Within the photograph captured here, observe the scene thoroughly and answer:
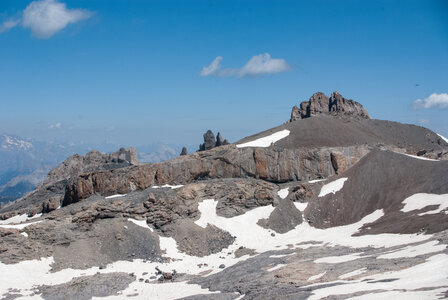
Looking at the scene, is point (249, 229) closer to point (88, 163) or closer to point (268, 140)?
point (268, 140)

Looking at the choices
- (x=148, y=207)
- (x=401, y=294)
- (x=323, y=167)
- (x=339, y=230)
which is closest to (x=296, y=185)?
(x=323, y=167)

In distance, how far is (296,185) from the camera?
71250 mm

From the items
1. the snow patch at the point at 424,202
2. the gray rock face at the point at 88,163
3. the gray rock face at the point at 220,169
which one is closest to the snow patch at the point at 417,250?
the snow patch at the point at 424,202

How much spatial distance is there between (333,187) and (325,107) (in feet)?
197

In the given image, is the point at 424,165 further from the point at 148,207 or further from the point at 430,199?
the point at 148,207

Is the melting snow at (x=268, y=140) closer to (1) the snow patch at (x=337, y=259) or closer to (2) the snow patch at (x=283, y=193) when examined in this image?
(2) the snow patch at (x=283, y=193)

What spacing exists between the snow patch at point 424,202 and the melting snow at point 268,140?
104 ft

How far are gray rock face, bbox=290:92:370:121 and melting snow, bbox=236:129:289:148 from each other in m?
34.0

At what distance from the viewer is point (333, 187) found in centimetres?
7006

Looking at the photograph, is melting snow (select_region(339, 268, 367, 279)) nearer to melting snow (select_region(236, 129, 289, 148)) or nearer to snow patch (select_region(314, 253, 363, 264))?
snow patch (select_region(314, 253, 363, 264))

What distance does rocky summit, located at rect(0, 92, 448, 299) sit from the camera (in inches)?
1507

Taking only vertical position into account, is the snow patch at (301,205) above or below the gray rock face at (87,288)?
above

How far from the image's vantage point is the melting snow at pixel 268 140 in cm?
8544

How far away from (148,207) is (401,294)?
42561mm
